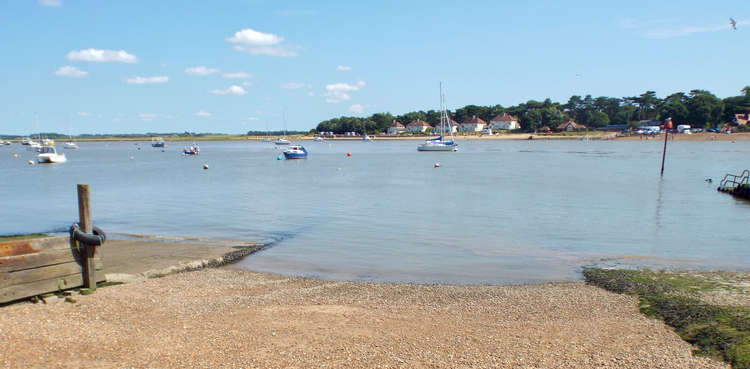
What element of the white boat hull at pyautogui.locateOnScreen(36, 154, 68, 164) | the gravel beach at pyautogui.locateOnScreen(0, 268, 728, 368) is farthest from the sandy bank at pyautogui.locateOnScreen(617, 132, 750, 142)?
the gravel beach at pyautogui.locateOnScreen(0, 268, 728, 368)

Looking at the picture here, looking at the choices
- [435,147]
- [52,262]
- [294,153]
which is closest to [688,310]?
[52,262]

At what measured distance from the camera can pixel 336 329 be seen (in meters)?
9.42

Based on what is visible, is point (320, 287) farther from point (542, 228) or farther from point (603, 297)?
point (542, 228)

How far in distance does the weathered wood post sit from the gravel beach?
A: 1.24ft

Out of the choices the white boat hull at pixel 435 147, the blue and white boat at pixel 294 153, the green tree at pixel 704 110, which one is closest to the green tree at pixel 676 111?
the green tree at pixel 704 110

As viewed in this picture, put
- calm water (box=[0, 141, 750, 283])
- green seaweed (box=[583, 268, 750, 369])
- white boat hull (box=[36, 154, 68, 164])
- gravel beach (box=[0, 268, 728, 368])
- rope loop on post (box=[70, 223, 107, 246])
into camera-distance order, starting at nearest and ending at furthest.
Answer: gravel beach (box=[0, 268, 728, 368]) → green seaweed (box=[583, 268, 750, 369]) → rope loop on post (box=[70, 223, 107, 246]) → calm water (box=[0, 141, 750, 283]) → white boat hull (box=[36, 154, 68, 164])

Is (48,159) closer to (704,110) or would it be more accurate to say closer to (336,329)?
(336,329)

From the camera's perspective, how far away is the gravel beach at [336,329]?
7898 mm

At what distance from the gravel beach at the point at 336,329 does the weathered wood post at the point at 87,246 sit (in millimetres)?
377

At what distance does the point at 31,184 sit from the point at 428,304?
55.2 meters

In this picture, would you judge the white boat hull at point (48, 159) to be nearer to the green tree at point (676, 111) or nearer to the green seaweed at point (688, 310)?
the green seaweed at point (688, 310)

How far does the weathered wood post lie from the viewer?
11289 millimetres

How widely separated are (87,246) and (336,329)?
611 centimetres

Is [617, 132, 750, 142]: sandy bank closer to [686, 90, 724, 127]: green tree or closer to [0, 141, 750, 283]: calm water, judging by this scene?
[686, 90, 724, 127]: green tree
